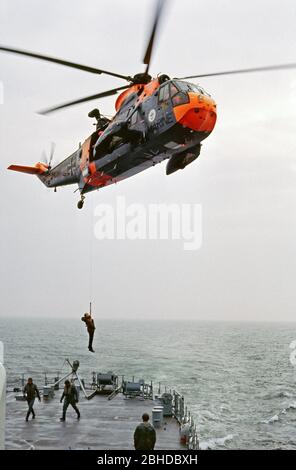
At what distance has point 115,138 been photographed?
16.6 metres

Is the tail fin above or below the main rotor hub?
below

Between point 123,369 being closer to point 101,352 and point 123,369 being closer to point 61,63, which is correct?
point 101,352

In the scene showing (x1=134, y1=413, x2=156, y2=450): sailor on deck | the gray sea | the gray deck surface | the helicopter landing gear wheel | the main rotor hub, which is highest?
the main rotor hub

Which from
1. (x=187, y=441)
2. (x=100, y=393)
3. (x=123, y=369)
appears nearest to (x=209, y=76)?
(x=187, y=441)

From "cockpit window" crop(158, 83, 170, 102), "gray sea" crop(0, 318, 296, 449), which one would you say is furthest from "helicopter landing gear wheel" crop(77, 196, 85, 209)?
"gray sea" crop(0, 318, 296, 449)

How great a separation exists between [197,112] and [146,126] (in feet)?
6.51

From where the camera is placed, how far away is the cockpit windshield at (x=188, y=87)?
14.2m

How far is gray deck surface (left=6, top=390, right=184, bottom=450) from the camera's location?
13.8 m

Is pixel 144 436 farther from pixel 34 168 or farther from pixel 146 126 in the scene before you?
pixel 34 168

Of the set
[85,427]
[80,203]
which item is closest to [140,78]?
[80,203]

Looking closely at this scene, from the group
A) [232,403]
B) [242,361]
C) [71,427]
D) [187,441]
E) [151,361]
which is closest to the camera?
[187,441]

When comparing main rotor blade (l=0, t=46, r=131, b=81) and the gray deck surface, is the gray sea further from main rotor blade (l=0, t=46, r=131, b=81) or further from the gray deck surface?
main rotor blade (l=0, t=46, r=131, b=81)

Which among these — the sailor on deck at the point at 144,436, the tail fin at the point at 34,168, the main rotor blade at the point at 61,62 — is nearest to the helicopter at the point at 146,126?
the main rotor blade at the point at 61,62
